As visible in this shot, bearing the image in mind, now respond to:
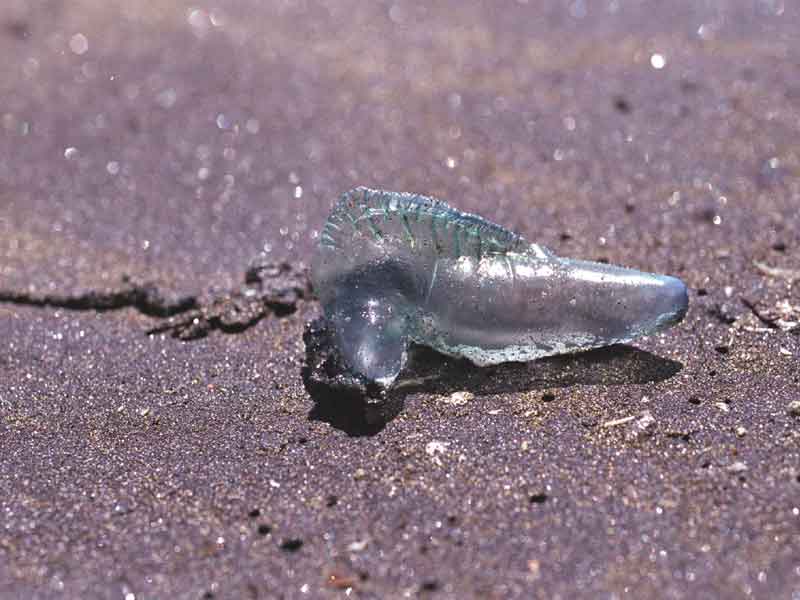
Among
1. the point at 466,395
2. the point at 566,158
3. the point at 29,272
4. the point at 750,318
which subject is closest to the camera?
the point at 466,395

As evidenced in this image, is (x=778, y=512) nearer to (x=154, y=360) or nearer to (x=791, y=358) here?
(x=791, y=358)

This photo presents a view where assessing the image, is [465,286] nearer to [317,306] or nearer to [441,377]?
[441,377]

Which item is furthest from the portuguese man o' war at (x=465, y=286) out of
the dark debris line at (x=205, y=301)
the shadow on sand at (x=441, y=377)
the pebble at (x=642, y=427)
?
the dark debris line at (x=205, y=301)

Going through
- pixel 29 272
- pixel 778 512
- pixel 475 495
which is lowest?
pixel 29 272

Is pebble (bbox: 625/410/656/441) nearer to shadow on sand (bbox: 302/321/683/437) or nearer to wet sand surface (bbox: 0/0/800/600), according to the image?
wet sand surface (bbox: 0/0/800/600)

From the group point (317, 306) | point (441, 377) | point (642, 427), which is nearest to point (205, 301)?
point (317, 306)

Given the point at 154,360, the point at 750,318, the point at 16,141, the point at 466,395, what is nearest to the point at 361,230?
the point at 466,395

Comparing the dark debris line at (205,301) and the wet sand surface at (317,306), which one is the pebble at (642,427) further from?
the dark debris line at (205,301)
